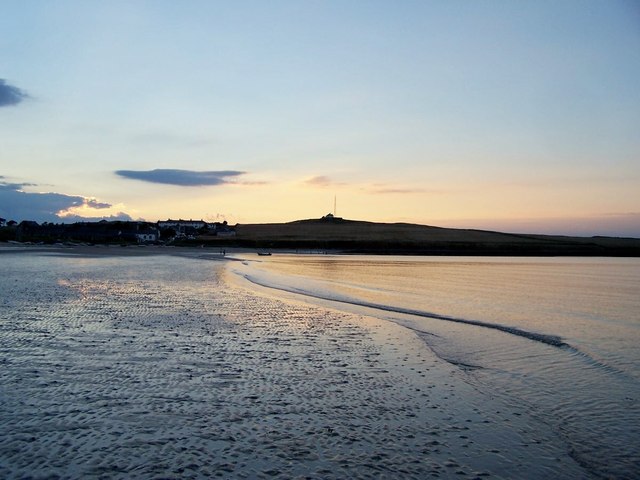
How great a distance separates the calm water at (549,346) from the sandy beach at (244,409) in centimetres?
59

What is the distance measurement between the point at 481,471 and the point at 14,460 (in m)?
5.70

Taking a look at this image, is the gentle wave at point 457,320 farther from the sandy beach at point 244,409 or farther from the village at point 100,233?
the village at point 100,233

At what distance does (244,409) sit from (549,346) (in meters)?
9.68

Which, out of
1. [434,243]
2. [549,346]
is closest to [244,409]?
[549,346]

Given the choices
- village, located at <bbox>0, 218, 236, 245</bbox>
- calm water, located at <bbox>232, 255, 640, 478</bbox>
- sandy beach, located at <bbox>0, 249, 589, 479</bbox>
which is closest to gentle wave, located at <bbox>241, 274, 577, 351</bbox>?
calm water, located at <bbox>232, 255, 640, 478</bbox>

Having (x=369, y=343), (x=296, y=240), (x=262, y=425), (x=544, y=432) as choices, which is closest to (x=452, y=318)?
(x=369, y=343)

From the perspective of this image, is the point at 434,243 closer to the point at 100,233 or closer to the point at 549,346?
the point at 100,233

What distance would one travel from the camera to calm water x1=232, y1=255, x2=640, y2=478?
789cm

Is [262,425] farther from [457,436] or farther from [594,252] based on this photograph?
[594,252]

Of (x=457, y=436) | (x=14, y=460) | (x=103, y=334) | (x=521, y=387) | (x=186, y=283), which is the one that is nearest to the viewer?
(x=14, y=460)

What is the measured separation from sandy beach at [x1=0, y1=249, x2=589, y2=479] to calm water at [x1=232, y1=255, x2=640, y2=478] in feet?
1.94

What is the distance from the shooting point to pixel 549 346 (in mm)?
14164

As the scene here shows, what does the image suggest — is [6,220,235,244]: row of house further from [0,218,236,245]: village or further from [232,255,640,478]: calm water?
[232,255,640,478]: calm water

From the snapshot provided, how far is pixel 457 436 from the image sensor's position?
7.44 m
